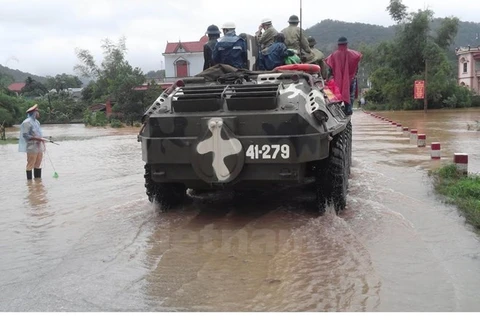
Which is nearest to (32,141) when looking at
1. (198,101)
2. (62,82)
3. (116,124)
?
(198,101)

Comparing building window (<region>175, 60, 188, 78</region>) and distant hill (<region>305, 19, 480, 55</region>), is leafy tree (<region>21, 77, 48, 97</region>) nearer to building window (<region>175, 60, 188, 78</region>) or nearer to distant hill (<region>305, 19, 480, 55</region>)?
building window (<region>175, 60, 188, 78</region>)

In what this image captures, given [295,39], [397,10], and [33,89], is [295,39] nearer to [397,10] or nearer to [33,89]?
[397,10]

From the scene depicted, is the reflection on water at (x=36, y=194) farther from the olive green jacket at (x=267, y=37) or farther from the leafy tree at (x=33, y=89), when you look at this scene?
the leafy tree at (x=33, y=89)

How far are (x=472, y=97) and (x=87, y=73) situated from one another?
39247 mm

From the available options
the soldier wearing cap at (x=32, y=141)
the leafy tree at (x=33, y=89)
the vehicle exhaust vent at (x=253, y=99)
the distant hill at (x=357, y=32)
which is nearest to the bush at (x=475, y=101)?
the leafy tree at (x=33, y=89)

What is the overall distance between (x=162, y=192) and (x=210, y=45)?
2.47 metres

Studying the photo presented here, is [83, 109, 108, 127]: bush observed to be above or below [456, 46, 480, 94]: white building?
below

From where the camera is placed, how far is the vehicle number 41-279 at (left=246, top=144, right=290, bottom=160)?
18.1ft

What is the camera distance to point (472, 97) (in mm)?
45406

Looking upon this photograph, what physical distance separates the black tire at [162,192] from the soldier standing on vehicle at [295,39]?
10.4ft

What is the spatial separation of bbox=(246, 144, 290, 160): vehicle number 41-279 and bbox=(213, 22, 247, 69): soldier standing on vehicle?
92.9 inches

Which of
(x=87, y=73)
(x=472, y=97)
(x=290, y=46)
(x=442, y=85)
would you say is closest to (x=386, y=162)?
(x=290, y=46)

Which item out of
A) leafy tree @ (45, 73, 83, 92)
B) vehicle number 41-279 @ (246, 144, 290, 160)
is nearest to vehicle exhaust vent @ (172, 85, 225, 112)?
vehicle number 41-279 @ (246, 144, 290, 160)

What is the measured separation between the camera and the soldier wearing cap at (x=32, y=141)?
995 cm
